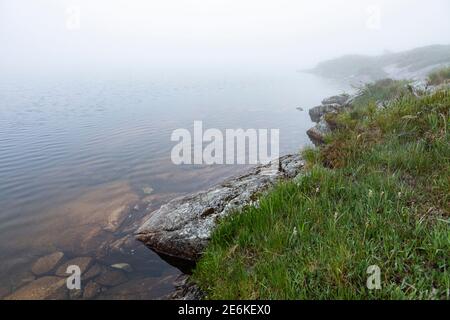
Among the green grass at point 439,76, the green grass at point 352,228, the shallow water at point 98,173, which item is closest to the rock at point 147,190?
the shallow water at point 98,173

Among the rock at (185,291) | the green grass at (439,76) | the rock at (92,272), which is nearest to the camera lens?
the rock at (185,291)

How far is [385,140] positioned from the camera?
8562 mm

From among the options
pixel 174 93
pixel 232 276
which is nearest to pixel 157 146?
pixel 232 276

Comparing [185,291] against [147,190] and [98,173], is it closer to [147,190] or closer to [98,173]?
[147,190]

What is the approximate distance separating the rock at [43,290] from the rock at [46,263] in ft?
1.19

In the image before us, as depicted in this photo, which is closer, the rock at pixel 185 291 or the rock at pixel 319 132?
the rock at pixel 185 291

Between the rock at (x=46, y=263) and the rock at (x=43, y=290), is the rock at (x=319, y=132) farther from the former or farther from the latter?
the rock at (x=43, y=290)

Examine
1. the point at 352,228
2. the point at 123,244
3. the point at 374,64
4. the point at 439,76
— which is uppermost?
the point at 374,64

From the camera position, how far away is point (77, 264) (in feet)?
26.0

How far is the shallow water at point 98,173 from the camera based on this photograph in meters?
Result: 8.17

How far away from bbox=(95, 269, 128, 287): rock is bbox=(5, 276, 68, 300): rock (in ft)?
2.50

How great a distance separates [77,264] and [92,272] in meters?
0.64

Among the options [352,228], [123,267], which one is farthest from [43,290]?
[352,228]

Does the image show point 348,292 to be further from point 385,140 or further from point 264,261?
point 385,140
